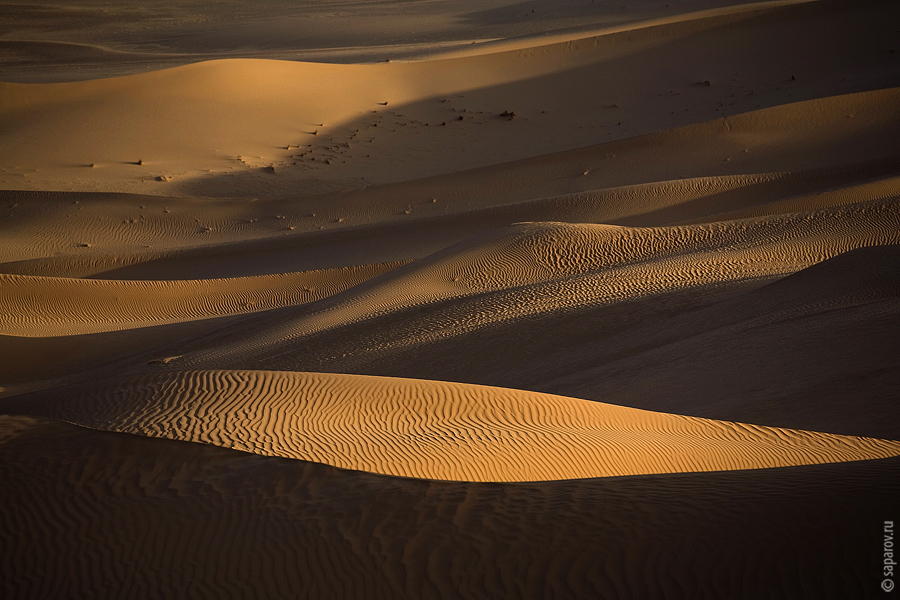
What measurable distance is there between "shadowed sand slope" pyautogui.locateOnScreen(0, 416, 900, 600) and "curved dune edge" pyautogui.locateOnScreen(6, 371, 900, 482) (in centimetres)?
36

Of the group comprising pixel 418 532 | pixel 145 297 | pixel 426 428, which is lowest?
pixel 418 532

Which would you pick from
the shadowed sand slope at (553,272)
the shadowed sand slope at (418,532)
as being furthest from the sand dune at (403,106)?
the shadowed sand slope at (418,532)

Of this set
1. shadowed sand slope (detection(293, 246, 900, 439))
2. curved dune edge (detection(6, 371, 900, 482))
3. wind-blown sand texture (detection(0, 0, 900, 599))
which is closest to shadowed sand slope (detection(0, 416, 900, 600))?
wind-blown sand texture (detection(0, 0, 900, 599))

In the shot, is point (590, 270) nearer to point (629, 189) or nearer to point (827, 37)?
point (629, 189)

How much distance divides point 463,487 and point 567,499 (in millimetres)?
441

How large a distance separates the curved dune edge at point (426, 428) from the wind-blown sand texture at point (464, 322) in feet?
0.10

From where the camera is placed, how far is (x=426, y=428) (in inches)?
163

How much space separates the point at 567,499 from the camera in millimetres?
2963

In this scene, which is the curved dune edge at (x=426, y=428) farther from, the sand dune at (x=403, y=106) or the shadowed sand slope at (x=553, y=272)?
the sand dune at (x=403, y=106)

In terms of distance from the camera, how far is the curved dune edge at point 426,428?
11.9 feet

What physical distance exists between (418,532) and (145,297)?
9.81 meters

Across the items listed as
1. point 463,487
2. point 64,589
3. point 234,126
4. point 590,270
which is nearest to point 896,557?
point 463,487

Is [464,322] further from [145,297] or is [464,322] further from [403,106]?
[403,106]

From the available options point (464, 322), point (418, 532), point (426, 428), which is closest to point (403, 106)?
point (464, 322)
